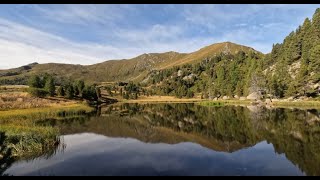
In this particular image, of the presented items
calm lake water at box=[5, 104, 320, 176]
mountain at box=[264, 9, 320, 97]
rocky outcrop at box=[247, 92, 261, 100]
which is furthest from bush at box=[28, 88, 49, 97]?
rocky outcrop at box=[247, 92, 261, 100]

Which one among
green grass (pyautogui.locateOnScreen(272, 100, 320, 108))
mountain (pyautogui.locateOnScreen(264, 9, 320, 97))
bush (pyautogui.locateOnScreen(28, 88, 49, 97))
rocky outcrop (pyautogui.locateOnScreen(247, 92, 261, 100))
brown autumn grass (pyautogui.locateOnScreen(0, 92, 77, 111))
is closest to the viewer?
brown autumn grass (pyautogui.locateOnScreen(0, 92, 77, 111))

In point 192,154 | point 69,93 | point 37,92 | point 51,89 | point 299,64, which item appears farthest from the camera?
point 299,64

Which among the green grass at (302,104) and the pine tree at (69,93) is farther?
the pine tree at (69,93)

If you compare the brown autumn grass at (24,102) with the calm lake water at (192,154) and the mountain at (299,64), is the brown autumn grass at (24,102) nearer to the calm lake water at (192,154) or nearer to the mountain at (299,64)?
the calm lake water at (192,154)

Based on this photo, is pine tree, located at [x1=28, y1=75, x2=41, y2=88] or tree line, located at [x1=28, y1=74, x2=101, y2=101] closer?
tree line, located at [x1=28, y1=74, x2=101, y2=101]

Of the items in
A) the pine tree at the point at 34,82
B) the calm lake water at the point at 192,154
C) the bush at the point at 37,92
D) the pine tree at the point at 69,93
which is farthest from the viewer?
the pine tree at the point at 69,93

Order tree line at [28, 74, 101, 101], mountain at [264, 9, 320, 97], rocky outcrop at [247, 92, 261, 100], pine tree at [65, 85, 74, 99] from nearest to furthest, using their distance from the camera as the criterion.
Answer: tree line at [28, 74, 101, 101] < mountain at [264, 9, 320, 97] < pine tree at [65, 85, 74, 99] < rocky outcrop at [247, 92, 261, 100]

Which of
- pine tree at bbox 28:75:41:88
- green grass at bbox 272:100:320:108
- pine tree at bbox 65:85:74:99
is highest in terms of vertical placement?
pine tree at bbox 28:75:41:88

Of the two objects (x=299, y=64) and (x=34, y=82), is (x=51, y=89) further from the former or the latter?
(x=299, y=64)

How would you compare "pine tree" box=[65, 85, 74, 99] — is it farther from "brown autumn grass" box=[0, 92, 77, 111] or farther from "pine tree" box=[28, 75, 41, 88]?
"brown autumn grass" box=[0, 92, 77, 111]

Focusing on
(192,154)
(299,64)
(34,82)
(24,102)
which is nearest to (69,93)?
(34,82)

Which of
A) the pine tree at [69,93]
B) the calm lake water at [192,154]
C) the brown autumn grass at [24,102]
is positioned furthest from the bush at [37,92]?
the calm lake water at [192,154]
